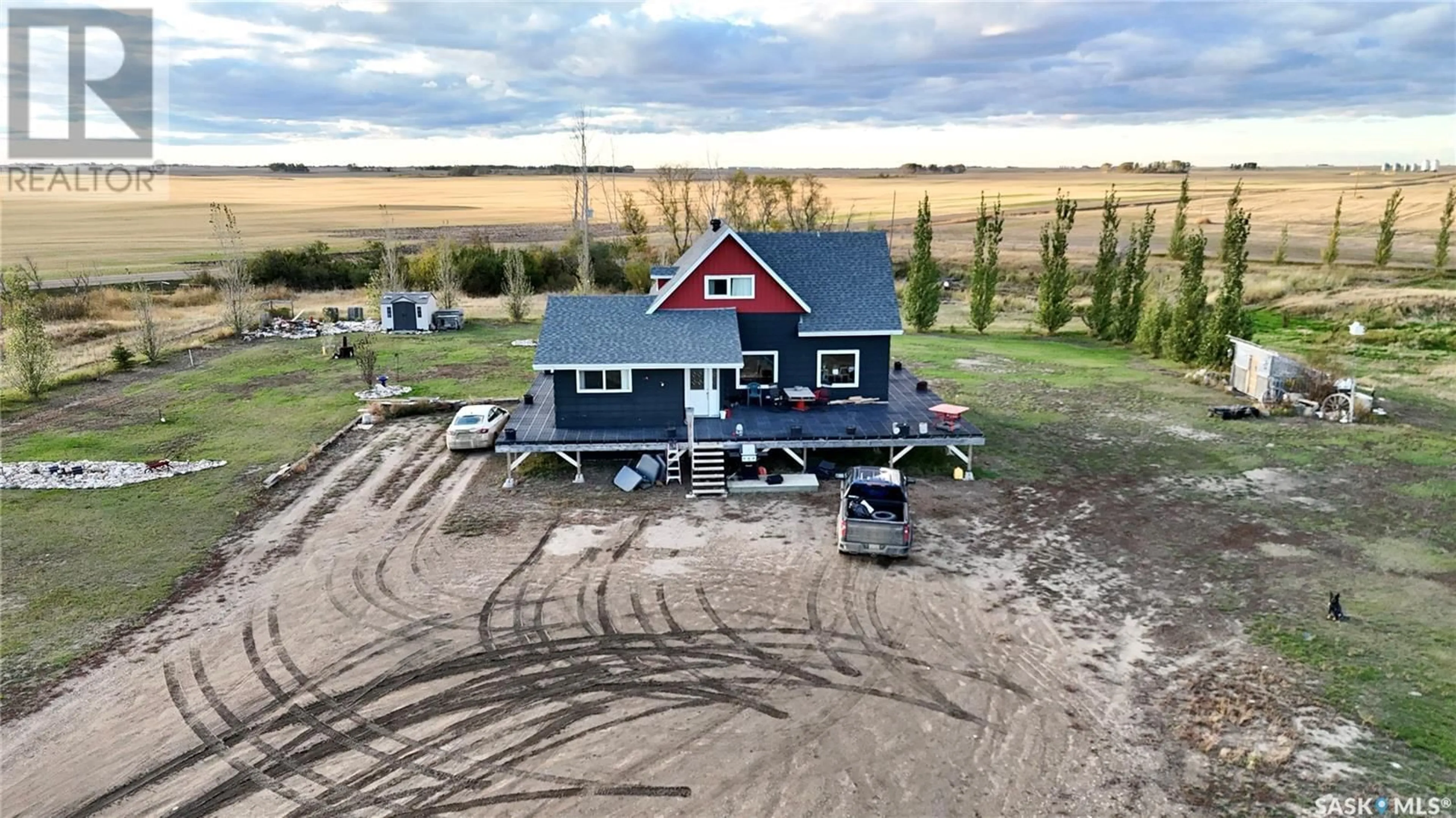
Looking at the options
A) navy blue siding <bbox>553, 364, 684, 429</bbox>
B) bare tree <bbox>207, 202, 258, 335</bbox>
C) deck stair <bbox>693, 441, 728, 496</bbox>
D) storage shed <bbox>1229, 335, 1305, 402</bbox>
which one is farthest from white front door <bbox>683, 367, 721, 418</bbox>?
bare tree <bbox>207, 202, 258, 335</bbox>

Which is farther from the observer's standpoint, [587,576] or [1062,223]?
[1062,223]

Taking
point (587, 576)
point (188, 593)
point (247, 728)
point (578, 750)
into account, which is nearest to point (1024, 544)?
point (587, 576)

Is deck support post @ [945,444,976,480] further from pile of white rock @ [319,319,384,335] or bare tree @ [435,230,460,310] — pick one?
bare tree @ [435,230,460,310]

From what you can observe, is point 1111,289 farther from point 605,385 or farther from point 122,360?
point 122,360

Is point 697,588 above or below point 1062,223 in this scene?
below

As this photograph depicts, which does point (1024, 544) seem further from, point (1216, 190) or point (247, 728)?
point (1216, 190)

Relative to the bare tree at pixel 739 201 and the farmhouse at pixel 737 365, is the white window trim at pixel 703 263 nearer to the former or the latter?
the farmhouse at pixel 737 365

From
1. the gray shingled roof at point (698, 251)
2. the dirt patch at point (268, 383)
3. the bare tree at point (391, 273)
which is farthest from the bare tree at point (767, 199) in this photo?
the dirt patch at point (268, 383)
